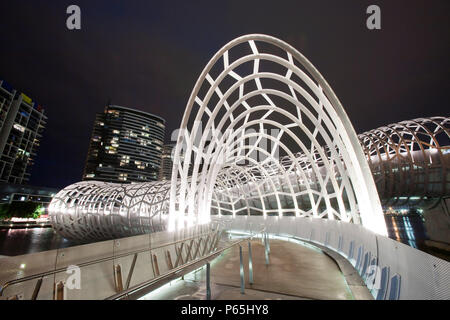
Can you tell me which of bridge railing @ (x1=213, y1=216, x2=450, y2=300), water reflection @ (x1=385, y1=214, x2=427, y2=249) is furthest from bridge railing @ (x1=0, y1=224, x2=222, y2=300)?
water reflection @ (x1=385, y1=214, x2=427, y2=249)

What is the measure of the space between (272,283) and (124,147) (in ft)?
454

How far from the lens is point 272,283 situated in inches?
240

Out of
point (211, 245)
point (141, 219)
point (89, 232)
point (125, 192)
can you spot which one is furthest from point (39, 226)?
point (211, 245)

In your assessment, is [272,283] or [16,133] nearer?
[272,283]

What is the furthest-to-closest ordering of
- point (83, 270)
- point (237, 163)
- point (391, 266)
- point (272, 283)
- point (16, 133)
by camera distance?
point (16, 133) < point (237, 163) < point (272, 283) < point (83, 270) < point (391, 266)

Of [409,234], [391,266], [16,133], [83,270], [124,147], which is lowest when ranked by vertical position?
[409,234]

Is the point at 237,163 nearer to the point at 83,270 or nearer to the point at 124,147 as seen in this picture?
the point at 83,270

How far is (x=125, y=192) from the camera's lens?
34.8m

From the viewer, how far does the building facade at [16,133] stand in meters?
71.7

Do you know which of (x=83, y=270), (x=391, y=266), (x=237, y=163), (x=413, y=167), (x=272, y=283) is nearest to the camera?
(x=391, y=266)

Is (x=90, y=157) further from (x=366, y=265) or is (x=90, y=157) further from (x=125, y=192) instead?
(x=366, y=265)

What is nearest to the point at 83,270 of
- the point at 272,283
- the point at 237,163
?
the point at 272,283

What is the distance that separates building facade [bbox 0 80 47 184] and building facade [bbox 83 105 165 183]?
3673cm
